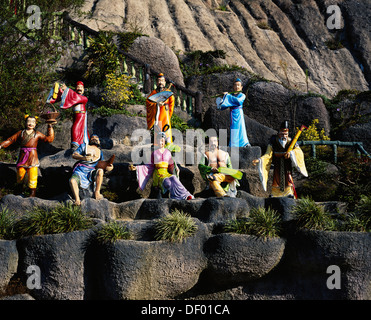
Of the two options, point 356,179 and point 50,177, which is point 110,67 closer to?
point 50,177

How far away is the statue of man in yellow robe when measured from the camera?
31.7ft

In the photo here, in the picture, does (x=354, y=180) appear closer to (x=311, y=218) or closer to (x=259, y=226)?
(x=311, y=218)

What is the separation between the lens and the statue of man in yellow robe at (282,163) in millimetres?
9666

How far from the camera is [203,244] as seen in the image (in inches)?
293

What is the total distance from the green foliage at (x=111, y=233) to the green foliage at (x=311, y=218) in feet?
8.97

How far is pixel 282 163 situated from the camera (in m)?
9.80

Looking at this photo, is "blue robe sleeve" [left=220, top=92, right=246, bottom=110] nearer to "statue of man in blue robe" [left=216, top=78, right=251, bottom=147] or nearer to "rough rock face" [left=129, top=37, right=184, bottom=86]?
"statue of man in blue robe" [left=216, top=78, right=251, bottom=147]

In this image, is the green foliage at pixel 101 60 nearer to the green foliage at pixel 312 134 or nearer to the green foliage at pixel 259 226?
the green foliage at pixel 312 134

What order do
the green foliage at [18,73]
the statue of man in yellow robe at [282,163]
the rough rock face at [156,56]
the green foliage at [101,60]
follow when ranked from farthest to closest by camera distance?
the rough rock face at [156,56]
the green foliage at [101,60]
the green foliage at [18,73]
the statue of man in yellow robe at [282,163]

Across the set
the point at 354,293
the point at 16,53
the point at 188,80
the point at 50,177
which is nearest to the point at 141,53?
the point at 188,80

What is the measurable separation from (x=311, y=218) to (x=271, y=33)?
909 inches

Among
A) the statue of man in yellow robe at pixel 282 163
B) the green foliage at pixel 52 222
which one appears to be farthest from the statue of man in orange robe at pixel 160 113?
the green foliage at pixel 52 222

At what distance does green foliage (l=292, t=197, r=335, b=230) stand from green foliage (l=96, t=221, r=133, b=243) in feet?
8.97

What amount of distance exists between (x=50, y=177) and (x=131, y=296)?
441cm
